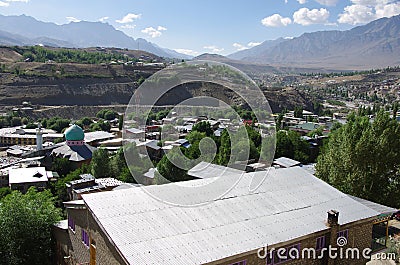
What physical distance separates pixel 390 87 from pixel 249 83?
5482 inches

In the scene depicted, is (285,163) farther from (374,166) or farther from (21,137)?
(21,137)

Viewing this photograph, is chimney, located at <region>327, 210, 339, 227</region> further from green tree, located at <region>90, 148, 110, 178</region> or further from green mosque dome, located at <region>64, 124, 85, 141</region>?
green mosque dome, located at <region>64, 124, 85, 141</region>

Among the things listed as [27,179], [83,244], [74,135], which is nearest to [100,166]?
[27,179]

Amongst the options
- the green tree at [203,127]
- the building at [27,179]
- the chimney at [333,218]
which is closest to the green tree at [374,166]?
the chimney at [333,218]

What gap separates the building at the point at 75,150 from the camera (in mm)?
31969

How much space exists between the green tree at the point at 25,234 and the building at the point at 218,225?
1045mm

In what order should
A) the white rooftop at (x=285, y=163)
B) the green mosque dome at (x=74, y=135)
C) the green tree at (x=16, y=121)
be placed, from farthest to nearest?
the green tree at (x=16, y=121)
the green mosque dome at (x=74, y=135)
the white rooftop at (x=285, y=163)

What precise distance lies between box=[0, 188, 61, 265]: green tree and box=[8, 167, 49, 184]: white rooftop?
13.4 meters

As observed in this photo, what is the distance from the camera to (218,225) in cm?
880

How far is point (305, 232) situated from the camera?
906cm

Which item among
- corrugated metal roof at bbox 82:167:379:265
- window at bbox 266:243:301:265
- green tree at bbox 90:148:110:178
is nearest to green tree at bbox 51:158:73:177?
green tree at bbox 90:148:110:178

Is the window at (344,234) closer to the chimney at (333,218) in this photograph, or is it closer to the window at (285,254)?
the chimney at (333,218)

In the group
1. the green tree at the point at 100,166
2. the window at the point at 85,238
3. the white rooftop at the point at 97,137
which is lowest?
the white rooftop at the point at 97,137

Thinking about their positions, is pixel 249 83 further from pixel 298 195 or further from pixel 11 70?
pixel 11 70
